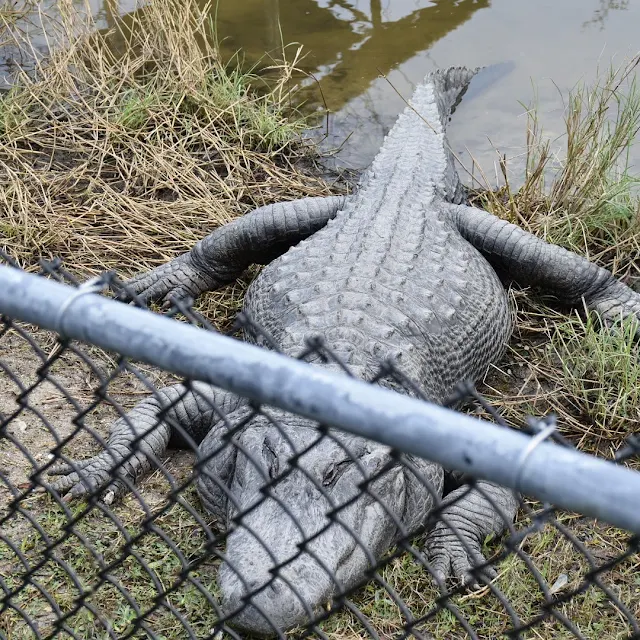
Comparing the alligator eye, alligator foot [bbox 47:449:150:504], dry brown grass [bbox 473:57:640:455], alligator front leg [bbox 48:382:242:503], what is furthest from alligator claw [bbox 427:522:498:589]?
alligator foot [bbox 47:449:150:504]

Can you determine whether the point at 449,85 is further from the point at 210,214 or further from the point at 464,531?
the point at 464,531

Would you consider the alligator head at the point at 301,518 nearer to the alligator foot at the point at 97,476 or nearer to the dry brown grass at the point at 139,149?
the alligator foot at the point at 97,476

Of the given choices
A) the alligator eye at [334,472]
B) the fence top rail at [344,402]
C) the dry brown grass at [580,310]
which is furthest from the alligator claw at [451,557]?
the fence top rail at [344,402]

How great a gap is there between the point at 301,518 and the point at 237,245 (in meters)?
1.92

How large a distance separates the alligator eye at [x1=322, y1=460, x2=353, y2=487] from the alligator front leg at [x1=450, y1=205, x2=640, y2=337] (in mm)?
1799

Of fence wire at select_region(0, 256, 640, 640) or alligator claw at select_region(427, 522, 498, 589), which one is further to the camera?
alligator claw at select_region(427, 522, 498, 589)

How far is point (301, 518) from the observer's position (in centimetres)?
244

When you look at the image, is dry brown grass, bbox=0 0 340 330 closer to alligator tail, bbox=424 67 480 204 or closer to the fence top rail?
alligator tail, bbox=424 67 480 204

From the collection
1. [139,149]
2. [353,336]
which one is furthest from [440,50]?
[353,336]

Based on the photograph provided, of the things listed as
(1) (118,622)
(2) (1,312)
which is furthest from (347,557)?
(2) (1,312)

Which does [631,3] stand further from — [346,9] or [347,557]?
[347,557]

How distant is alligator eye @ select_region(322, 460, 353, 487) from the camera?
251cm

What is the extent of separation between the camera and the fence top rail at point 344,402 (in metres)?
1.05

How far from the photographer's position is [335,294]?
3.19 metres
